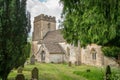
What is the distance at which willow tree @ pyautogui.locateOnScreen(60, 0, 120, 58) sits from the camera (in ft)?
31.4

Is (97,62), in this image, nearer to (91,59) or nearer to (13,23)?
(91,59)

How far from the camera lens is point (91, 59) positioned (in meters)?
42.9

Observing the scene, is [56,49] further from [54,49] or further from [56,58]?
[56,58]

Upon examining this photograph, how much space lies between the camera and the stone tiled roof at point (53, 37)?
5365 centimetres

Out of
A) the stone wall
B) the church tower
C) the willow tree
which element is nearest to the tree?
the willow tree

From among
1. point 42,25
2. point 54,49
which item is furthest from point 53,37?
point 54,49

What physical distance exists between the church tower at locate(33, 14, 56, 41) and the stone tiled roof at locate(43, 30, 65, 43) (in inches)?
61.1

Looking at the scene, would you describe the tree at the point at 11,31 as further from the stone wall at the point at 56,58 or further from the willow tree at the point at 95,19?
the stone wall at the point at 56,58

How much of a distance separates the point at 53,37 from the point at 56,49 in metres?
6.68

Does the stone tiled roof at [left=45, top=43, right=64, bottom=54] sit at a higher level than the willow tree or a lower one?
lower

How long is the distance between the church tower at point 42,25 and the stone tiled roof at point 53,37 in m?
1.55

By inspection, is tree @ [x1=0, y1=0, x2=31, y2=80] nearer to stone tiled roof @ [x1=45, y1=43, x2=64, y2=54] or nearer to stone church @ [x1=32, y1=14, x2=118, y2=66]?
stone church @ [x1=32, y1=14, x2=118, y2=66]

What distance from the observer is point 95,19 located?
44.0ft

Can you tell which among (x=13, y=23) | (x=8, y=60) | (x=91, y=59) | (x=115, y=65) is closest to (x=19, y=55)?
(x=8, y=60)
